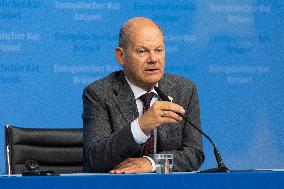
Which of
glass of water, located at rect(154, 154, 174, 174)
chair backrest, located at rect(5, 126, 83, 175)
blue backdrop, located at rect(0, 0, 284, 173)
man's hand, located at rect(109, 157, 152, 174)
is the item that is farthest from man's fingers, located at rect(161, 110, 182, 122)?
blue backdrop, located at rect(0, 0, 284, 173)

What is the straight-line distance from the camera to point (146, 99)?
315 centimetres

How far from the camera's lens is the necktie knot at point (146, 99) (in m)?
3.14

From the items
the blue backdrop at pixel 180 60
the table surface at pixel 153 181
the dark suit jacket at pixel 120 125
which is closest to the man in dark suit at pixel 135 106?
the dark suit jacket at pixel 120 125

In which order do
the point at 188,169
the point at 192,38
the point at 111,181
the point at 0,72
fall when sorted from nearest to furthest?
the point at 111,181 → the point at 188,169 → the point at 0,72 → the point at 192,38

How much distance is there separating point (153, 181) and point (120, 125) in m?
1.00

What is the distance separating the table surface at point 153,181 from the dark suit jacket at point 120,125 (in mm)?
768

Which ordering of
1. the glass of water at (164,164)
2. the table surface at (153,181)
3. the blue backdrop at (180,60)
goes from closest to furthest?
1. the table surface at (153,181)
2. the glass of water at (164,164)
3. the blue backdrop at (180,60)

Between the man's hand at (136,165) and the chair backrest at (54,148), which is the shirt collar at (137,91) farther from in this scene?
the chair backrest at (54,148)

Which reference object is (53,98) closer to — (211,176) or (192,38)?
(192,38)

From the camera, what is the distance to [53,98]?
17.0 feet

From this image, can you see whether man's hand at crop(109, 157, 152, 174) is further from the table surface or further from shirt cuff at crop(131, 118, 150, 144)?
the table surface

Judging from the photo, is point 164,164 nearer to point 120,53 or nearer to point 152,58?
point 152,58

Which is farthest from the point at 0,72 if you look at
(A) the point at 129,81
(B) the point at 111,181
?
(B) the point at 111,181

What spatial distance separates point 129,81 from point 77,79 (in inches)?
78.7
